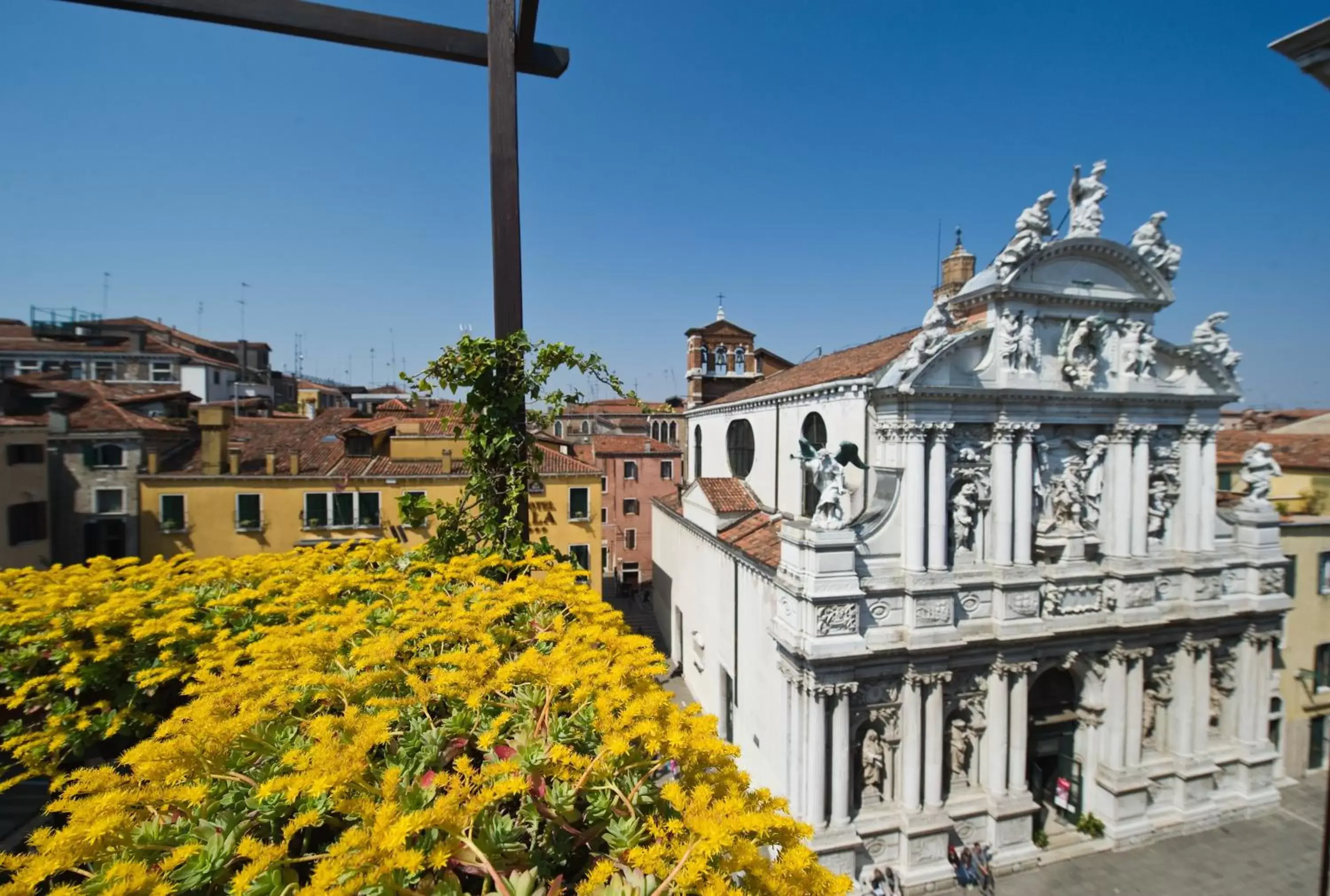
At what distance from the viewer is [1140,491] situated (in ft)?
45.4

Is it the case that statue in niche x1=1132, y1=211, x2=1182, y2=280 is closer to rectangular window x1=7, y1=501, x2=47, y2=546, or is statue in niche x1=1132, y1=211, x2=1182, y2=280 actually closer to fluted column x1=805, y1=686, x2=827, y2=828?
fluted column x1=805, y1=686, x2=827, y2=828

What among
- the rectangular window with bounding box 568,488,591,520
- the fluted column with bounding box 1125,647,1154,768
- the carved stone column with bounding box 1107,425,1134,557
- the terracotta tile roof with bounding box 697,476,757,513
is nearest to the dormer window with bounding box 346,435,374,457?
the rectangular window with bounding box 568,488,591,520

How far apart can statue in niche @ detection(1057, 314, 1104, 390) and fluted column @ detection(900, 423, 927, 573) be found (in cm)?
433

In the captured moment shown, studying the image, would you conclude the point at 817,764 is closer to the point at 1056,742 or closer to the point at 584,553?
the point at 1056,742

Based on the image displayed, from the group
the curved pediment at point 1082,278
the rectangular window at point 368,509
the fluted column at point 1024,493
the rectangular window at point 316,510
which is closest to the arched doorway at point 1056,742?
the fluted column at point 1024,493

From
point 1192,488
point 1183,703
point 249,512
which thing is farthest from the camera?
point 249,512

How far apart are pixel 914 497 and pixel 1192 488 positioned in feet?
27.0

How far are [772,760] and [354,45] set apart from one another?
14165 millimetres

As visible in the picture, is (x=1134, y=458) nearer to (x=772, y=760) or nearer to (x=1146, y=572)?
(x=1146, y=572)

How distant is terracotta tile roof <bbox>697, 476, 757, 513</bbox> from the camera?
17516 millimetres

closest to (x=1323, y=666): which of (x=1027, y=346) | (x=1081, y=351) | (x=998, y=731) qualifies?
(x=998, y=731)

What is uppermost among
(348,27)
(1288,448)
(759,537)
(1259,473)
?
(348,27)

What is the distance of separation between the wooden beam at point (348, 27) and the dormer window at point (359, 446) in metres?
17.0

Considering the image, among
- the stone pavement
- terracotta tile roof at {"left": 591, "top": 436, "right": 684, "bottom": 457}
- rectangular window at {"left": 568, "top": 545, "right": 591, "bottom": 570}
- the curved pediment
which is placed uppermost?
the curved pediment
